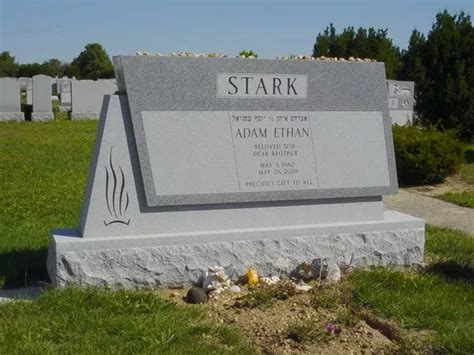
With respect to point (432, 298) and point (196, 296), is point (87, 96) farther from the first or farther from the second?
point (432, 298)

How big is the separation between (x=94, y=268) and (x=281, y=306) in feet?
4.07

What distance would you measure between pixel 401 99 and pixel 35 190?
8.77 metres

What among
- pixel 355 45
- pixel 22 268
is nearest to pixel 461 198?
pixel 22 268

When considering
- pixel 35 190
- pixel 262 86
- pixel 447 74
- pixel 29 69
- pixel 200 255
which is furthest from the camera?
pixel 29 69

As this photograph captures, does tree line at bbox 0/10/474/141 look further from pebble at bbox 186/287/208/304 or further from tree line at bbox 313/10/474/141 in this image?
pebble at bbox 186/287/208/304

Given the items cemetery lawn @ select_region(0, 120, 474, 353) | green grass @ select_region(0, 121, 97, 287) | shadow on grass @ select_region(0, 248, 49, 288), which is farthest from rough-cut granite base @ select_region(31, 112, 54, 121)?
shadow on grass @ select_region(0, 248, 49, 288)

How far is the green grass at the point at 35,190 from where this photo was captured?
5606 millimetres

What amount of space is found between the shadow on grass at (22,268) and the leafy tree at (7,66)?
49.5 meters

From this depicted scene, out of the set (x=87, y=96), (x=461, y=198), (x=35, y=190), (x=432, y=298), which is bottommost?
(x=432, y=298)

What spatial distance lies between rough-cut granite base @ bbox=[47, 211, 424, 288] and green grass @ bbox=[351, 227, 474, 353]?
9.6 inches

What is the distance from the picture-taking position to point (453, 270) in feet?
18.3

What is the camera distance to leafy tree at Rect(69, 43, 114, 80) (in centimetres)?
6040

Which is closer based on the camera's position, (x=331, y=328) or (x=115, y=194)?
(x=331, y=328)

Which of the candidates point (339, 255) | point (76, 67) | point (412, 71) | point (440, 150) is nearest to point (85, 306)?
point (339, 255)
